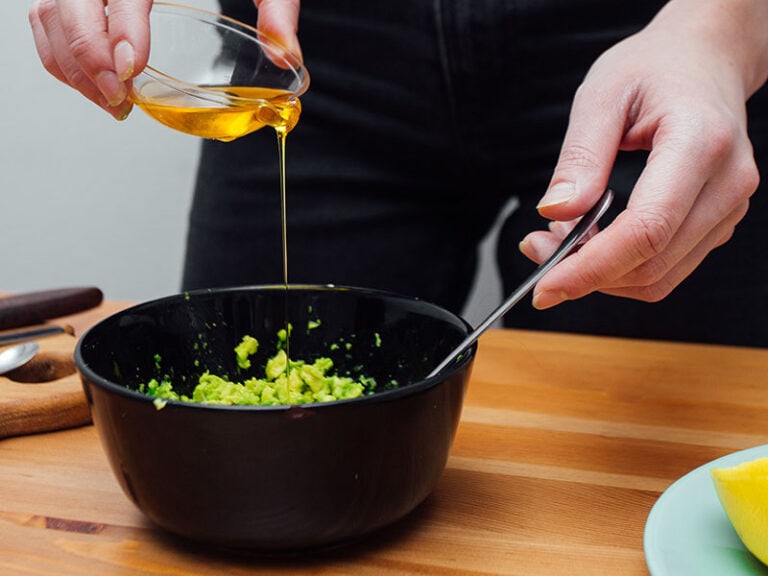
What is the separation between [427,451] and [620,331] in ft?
2.12

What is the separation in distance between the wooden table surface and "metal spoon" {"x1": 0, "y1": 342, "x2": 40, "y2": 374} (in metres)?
0.12

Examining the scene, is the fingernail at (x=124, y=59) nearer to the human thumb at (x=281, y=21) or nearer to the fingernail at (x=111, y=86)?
the fingernail at (x=111, y=86)

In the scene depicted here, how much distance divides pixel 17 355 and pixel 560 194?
0.59 metres

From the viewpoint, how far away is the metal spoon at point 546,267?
2.29 feet

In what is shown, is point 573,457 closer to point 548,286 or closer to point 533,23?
point 548,286

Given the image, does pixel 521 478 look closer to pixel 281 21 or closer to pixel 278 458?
pixel 278 458

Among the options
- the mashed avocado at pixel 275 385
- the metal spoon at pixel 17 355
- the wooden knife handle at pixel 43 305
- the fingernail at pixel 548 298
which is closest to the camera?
the fingernail at pixel 548 298

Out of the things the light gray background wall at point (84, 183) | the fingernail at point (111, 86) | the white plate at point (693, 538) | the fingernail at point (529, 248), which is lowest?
the light gray background wall at point (84, 183)

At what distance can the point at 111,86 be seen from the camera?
724mm

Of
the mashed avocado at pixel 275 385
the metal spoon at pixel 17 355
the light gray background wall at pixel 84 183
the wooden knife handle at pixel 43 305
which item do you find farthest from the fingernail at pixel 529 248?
the light gray background wall at pixel 84 183

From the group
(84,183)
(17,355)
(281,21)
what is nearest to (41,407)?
(17,355)

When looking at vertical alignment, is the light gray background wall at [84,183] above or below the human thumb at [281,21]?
below

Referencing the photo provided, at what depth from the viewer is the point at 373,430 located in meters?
0.60

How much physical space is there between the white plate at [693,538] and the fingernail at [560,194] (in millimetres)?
220
